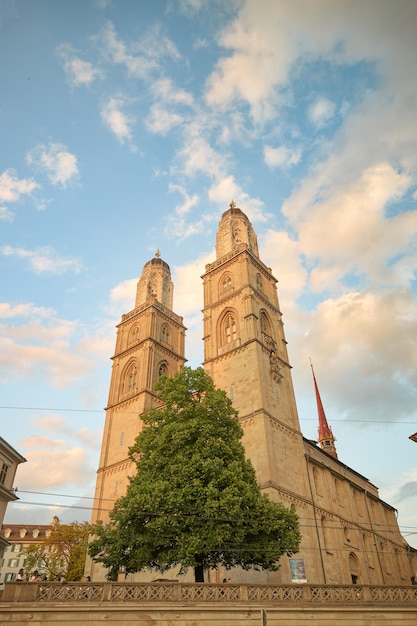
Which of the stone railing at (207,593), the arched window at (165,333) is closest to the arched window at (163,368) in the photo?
the arched window at (165,333)

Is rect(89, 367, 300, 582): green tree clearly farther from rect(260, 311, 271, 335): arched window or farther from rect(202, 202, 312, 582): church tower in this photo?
rect(260, 311, 271, 335): arched window

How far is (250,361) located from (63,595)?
22.2 meters

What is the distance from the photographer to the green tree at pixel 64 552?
42594 millimetres

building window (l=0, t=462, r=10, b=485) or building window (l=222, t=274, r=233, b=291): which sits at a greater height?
building window (l=222, t=274, r=233, b=291)

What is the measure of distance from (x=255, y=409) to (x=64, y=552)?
29.1m

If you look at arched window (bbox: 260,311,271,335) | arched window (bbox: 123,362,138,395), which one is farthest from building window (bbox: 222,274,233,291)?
arched window (bbox: 123,362,138,395)

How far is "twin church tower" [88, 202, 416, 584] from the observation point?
31.0m

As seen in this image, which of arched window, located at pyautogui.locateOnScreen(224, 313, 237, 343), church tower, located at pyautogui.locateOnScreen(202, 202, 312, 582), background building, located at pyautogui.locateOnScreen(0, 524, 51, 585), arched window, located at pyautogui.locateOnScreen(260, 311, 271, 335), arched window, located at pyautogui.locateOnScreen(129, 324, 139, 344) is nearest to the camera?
church tower, located at pyautogui.locateOnScreen(202, 202, 312, 582)

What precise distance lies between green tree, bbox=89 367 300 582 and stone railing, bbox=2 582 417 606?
8.14 ft

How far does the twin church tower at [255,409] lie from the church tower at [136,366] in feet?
0.37

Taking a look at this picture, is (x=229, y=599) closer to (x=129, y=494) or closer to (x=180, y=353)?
(x=129, y=494)

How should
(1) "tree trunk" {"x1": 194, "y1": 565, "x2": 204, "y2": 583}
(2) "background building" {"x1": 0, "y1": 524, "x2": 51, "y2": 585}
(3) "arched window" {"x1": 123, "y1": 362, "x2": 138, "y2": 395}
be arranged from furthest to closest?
1. (2) "background building" {"x1": 0, "y1": 524, "x2": 51, "y2": 585}
2. (3) "arched window" {"x1": 123, "y1": 362, "x2": 138, "y2": 395}
3. (1) "tree trunk" {"x1": 194, "y1": 565, "x2": 204, "y2": 583}

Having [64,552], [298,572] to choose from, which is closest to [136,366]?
[64,552]

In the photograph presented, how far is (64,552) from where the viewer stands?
1818 inches
